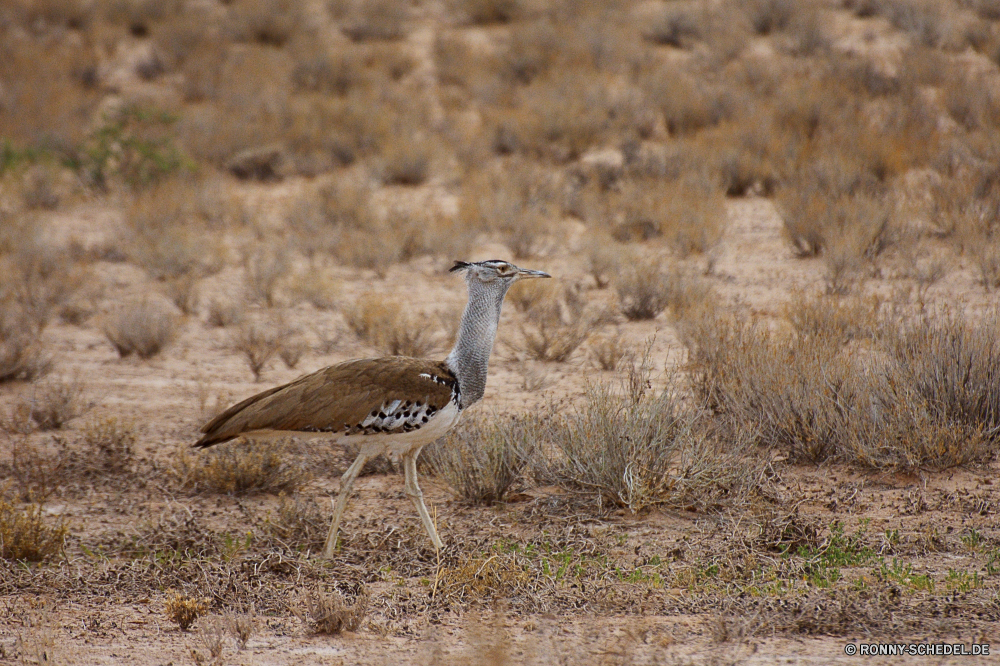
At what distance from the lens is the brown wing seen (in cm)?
425

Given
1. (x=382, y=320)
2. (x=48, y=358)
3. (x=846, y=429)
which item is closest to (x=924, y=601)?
(x=846, y=429)

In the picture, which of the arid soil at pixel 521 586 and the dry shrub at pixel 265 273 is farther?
the dry shrub at pixel 265 273

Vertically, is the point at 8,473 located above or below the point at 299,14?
below

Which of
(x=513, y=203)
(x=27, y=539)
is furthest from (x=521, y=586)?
(x=513, y=203)

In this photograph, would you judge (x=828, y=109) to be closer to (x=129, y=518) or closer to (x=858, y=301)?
(x=858, y=301)

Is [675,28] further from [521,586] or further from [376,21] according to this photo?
[521,586]

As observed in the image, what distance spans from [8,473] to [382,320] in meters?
2.78

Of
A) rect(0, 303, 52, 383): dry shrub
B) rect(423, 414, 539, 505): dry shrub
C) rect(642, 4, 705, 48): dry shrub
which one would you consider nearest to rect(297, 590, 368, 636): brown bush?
rect(423, 414, 539, 505): dry shrub

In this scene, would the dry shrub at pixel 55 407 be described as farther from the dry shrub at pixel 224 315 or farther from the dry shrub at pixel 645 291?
the dry shrub at pixel 645 291

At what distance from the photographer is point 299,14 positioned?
61.4 feet

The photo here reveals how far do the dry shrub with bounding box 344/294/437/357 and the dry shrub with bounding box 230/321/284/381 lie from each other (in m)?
0.60

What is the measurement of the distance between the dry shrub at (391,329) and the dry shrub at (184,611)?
10.9ft

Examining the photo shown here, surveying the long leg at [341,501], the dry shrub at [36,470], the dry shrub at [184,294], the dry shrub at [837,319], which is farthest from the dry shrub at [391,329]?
the long leg at [341,501]

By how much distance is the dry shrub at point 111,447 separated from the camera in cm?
555
